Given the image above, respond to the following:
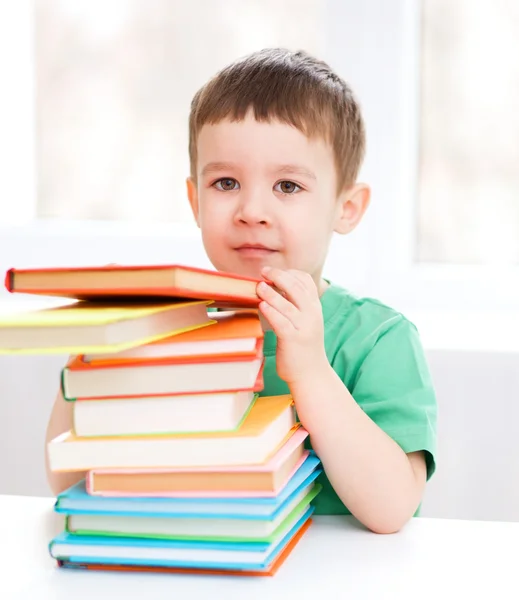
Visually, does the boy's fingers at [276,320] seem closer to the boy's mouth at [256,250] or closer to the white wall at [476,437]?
the boy's mouth at [256,250]

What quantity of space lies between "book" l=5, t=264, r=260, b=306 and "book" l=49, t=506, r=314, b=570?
196 millimetres

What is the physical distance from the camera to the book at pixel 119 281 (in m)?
0.61

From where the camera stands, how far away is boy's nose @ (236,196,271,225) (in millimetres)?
1008

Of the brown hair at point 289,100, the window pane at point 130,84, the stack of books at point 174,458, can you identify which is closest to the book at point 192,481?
the stack of books at point 174,458

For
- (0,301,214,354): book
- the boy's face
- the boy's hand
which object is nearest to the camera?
(0,301,214,354): book

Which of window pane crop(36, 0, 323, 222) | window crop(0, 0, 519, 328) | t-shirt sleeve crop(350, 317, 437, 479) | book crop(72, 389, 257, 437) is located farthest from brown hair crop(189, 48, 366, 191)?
window pane crop(36, 0, 323, 222)

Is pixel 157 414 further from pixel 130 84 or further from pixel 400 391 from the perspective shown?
pixel 130 84

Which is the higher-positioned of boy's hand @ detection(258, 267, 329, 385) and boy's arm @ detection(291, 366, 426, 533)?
boy's hand @ detection(258, 267, 329, 385)

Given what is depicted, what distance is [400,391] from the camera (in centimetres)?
96

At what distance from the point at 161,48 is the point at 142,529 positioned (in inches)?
60.0

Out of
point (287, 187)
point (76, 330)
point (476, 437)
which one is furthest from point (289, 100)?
point (476, 437)

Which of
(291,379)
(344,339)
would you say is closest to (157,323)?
(291,379)

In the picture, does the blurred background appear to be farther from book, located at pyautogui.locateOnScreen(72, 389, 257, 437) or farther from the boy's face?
book, located at pyautogui.locateOnScreen(72, 389, 257, 437)

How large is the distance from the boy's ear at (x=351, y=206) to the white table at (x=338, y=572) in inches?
18.6
